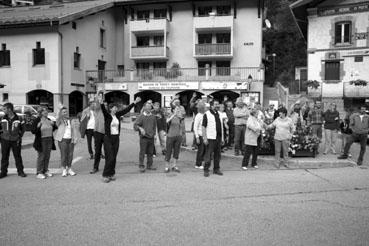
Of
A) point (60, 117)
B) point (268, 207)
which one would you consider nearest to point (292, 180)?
point (268, 207)

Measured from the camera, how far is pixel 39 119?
811cm

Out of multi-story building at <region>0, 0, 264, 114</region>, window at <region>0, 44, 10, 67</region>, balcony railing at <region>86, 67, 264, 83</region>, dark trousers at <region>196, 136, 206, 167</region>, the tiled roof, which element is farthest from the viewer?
balcony railing at <region>86, 67, 264, 83</region>

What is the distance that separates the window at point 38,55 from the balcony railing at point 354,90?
21768 millimetres

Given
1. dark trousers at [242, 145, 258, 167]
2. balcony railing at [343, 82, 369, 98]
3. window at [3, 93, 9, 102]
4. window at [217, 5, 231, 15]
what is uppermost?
window at [217, 5, 231, 15]

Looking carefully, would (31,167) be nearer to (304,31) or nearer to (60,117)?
(60,117)

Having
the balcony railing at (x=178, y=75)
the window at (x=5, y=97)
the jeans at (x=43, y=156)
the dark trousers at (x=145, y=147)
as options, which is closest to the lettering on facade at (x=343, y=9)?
the balcony railing at (x=178, y=75)

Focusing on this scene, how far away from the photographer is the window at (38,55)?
994 inches

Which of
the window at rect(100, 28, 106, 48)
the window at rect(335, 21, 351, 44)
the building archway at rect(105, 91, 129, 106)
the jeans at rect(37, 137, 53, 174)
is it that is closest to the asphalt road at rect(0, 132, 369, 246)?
the jeans at rect(37, 137, 53, 174)

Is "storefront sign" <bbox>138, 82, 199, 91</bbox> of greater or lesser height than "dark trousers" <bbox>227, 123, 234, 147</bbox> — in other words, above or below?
above

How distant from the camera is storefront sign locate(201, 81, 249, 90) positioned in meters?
26.2

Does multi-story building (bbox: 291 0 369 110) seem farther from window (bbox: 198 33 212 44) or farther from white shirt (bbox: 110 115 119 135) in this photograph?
white shirt (bbox: 110 115 119 135)

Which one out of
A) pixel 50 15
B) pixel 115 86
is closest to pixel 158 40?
pixel 115 86

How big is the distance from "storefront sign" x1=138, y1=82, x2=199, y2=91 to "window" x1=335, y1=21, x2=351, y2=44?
35.5 ft

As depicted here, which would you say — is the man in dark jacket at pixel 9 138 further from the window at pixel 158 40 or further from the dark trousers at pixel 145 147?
the window at pixel 158 40
